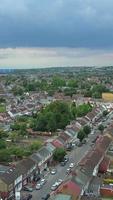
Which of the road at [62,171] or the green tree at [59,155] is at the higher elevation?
the green tree at [59,155]

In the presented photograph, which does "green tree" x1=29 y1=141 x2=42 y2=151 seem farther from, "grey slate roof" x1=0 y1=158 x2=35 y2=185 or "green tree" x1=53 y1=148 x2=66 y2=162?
"grey slate roof" x1=0 y1=158 x2=35 y2=185

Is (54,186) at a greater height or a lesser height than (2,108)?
greater

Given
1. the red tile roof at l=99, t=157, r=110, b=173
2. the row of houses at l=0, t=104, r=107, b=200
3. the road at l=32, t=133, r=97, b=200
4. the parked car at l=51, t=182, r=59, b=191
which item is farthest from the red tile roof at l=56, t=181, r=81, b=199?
the red tile roof at l=99, t=157, r=110, b=173

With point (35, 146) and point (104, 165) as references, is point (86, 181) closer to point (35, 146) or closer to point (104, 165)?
point (104, 165)

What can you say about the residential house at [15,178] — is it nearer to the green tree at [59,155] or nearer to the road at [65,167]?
the road at [65,167]

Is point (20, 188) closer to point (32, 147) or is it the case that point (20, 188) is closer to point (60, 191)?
point (60, 191)

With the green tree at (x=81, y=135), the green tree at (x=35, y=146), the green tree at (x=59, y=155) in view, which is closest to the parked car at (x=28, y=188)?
the green tree at (x=59, y=155)

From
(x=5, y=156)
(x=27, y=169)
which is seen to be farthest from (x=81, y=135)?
(x=27, y=169)

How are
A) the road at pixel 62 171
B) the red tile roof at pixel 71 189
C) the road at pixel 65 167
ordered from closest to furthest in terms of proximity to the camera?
the red tile roof at pixel 71 189 → the road at pixel 62 171 → the road at pixel 65 167
